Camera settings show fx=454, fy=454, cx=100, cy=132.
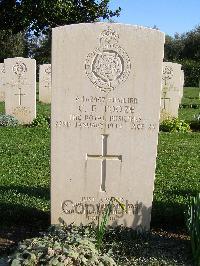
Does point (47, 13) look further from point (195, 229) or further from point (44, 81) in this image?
point (195, 229)

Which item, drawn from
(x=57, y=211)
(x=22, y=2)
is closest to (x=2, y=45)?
(x=22, y=2)

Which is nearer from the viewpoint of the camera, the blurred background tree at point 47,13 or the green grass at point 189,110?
the green grass at point 189,110

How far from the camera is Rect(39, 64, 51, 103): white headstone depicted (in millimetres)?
18172

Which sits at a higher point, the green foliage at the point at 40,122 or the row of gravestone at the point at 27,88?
the row of gravestone at the point at 27,88

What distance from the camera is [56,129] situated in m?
4.56

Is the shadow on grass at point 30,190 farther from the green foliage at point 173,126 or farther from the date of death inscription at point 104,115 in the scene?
the green foliage at point 173,126

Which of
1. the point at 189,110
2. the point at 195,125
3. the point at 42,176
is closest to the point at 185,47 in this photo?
the point at 189,110

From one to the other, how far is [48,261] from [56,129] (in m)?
1.44

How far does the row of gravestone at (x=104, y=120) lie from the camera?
173 inches

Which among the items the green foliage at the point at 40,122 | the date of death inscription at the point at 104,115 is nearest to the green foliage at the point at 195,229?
the date of death inscription at the point at 104,115

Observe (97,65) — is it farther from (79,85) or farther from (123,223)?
(123,223)

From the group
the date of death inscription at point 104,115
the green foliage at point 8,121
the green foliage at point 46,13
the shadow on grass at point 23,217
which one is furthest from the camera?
the green foliage at point 46,13

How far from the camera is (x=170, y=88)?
1336 cm

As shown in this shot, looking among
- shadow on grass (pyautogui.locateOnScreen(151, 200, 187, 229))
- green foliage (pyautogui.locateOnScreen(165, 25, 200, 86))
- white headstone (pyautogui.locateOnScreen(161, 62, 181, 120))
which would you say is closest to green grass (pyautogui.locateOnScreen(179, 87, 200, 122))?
white headstone (pyautogui.locateOnScreen(161, 62, 181, 120))
